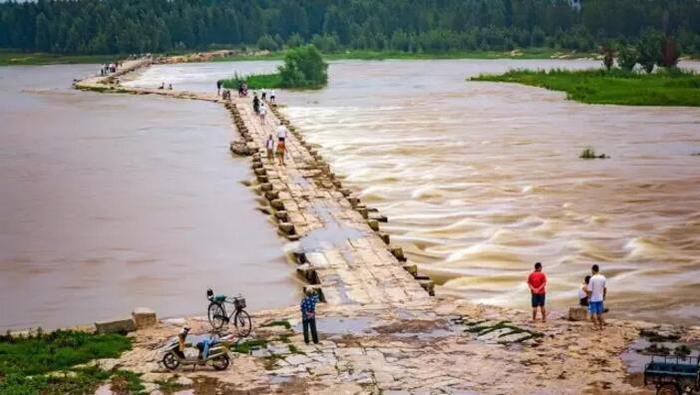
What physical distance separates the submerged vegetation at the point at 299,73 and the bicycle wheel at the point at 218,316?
80.4 metres

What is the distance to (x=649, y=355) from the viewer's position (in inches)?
698

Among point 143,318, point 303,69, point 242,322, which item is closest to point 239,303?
point 242,322

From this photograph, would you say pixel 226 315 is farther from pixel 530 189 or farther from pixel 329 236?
pixel 530 189

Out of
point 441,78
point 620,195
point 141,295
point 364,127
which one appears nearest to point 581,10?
point 441,78

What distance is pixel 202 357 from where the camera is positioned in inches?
695

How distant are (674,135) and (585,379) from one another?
40.3 meters

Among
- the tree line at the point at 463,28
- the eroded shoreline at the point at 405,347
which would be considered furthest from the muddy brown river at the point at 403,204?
the tree line at the point at 463,28

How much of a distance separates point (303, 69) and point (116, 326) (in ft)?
273

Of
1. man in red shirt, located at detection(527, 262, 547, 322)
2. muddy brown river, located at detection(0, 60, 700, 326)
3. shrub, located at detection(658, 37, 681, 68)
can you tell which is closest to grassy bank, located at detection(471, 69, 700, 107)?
muddy brown river, located at detection(0, 60, 700, 326)

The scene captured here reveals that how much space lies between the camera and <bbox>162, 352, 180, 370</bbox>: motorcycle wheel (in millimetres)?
17703

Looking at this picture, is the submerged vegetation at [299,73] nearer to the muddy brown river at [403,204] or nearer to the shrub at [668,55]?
the muddy brown river at [403,204]

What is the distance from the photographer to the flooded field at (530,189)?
26.2 meters

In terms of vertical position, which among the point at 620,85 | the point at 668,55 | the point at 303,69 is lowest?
the point at 620,85

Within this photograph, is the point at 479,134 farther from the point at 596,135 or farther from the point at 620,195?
the point at 620,195
